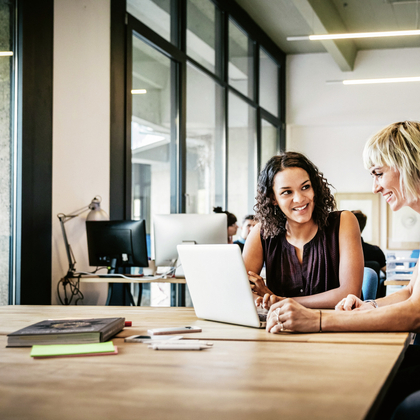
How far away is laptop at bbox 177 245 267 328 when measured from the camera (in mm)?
1595

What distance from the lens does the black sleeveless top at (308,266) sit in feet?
7.34

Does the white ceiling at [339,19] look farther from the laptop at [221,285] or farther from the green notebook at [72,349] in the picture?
the green notebook at [72,349]

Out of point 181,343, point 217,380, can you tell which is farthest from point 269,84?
point 217,380

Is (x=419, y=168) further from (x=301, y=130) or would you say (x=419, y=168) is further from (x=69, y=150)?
(x=301, y=130)

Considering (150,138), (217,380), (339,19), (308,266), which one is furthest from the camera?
(339,19)

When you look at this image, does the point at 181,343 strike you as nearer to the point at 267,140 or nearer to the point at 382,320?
the point at 382,320

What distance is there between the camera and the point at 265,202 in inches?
95.5

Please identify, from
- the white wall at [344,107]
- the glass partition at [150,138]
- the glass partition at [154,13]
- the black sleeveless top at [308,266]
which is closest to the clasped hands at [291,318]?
the black sleeveless top at [308,266]

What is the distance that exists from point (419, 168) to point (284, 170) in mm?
789

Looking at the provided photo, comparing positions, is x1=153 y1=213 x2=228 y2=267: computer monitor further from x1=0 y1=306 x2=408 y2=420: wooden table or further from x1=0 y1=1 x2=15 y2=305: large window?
x1=0 y1=306 x2=408 y2=420: wooden table

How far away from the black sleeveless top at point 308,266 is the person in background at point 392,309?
41 cm

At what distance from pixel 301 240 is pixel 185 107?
374 centimetres

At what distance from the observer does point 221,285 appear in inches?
65.4

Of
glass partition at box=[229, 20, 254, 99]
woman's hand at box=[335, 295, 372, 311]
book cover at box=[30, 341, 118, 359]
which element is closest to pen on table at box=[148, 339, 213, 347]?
book cover at box=[30, 341, 118, 359]
